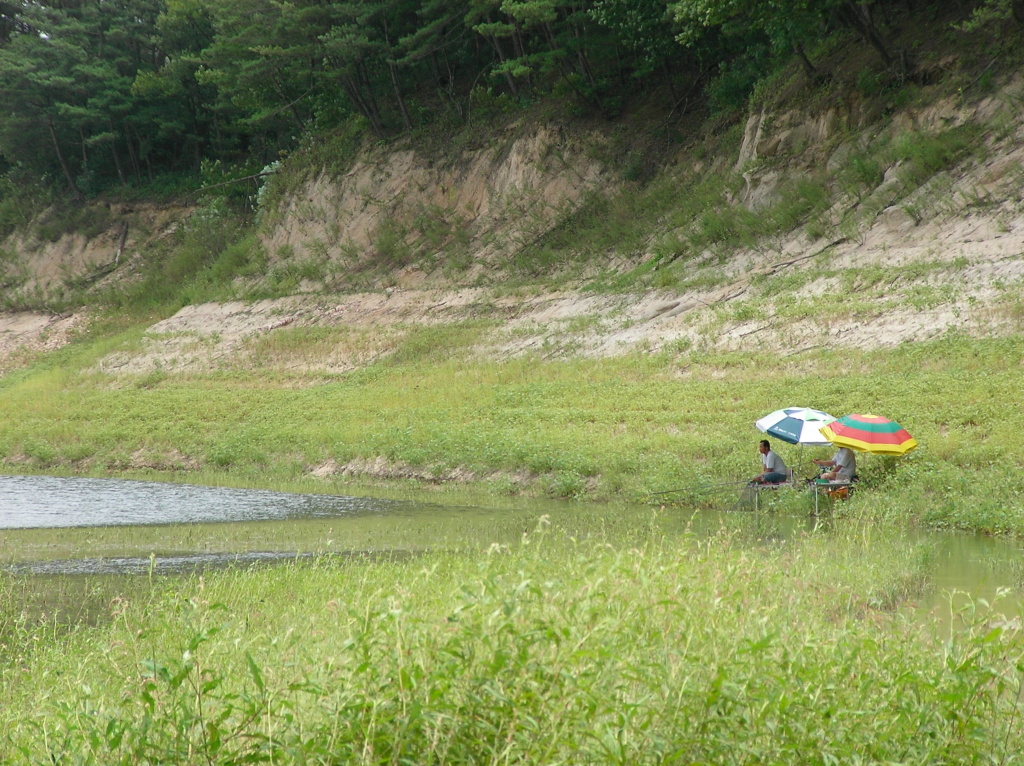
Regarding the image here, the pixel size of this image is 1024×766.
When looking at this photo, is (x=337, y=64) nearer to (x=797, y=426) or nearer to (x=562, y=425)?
(x=562, y=425)

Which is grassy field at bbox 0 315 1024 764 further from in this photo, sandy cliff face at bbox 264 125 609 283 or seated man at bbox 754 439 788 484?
sandy cliff face at bbox 264 125 609 283

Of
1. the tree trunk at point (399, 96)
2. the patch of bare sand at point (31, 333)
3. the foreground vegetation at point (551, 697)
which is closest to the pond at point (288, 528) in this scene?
the foreground vegetation at point (551, 697)

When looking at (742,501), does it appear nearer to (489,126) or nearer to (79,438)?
(79,438)

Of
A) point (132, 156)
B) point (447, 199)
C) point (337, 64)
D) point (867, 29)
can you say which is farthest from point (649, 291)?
point (132, 156)

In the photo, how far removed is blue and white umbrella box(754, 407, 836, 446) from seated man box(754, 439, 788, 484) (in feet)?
0.91

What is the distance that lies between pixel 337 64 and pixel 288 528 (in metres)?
30.8

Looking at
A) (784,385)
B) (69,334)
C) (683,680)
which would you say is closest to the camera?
(683,680)

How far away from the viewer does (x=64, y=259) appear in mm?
52469

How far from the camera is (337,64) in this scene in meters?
40.9

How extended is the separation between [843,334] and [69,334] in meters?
37.4

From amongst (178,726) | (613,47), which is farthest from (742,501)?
(613,47)

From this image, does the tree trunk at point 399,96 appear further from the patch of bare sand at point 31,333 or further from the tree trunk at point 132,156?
the tree trunk at point 132,156

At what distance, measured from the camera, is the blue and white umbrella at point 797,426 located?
49.3 feet

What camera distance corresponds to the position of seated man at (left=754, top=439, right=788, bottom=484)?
15.2 meters
